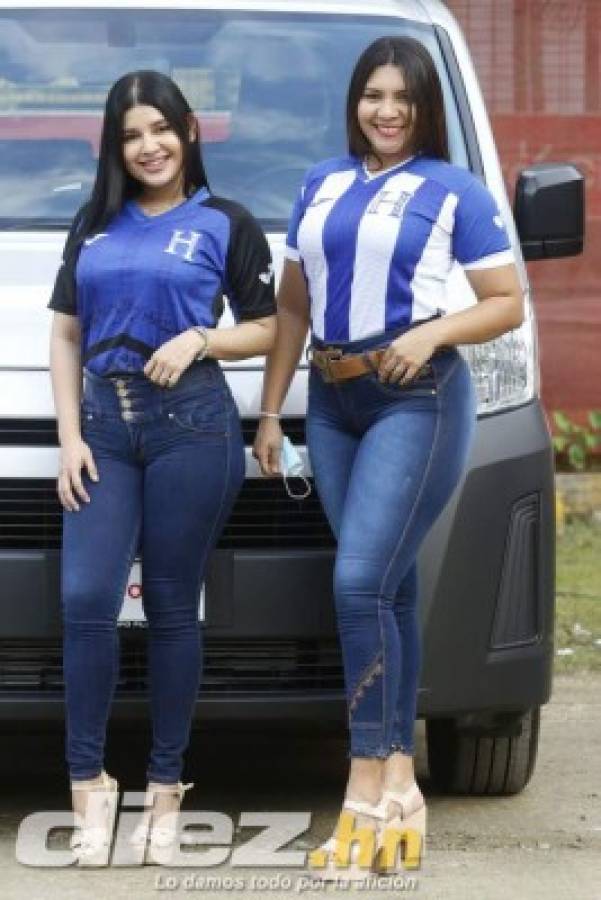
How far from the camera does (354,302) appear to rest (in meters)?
5.62

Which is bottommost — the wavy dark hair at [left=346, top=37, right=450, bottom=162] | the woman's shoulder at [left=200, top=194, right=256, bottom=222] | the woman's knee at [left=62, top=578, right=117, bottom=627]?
the woman's knee at [left=62, top=578, right=117, bottom=627]

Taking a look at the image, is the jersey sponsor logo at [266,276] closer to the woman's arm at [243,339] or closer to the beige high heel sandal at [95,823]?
the woman's arm at [243,339]

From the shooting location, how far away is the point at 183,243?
18.6 ft

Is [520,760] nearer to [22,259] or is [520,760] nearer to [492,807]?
[492,807]

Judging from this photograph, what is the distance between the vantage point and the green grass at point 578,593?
28.5ft

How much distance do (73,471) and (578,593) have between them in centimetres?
449

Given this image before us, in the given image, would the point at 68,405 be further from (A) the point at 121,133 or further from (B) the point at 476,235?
(B) the point at 476,235

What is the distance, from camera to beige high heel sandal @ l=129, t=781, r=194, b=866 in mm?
5825

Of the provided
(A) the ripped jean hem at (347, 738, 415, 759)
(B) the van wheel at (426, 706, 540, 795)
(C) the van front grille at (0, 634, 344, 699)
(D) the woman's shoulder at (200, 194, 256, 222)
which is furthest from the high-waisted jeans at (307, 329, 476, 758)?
(B) the van wheel at (426, 706, 540, 795)

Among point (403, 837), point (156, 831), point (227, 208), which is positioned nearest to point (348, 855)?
point (403, 837)

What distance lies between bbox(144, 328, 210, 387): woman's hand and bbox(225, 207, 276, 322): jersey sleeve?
0.18m

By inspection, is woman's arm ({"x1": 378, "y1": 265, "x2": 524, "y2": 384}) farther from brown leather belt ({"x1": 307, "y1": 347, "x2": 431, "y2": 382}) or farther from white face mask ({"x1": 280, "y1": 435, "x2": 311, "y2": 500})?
white face mask ({"x1": 280, "y1": 435, "x2": 311, "y2": 500})

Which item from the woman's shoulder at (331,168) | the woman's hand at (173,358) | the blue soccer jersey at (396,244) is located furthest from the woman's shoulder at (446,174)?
the woman's hand at (173,358)

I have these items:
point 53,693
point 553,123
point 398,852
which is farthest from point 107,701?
point 553,123
